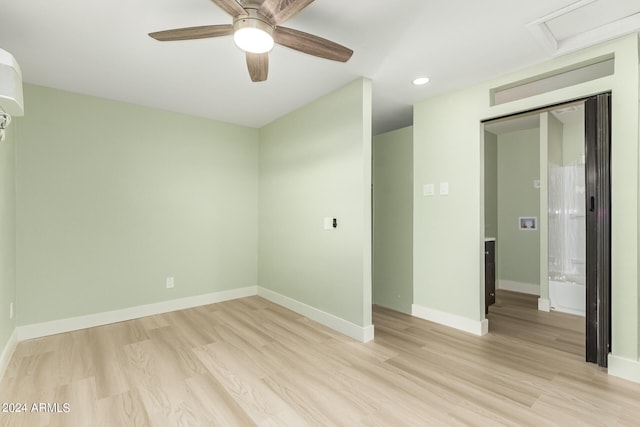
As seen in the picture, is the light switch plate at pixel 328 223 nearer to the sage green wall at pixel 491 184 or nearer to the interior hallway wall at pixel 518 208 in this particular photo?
the sage green wall at pixel 491 184

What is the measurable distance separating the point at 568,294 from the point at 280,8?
4.39 meters

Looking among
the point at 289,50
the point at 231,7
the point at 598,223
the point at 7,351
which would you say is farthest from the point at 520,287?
the point at 7,351

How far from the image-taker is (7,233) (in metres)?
2.48

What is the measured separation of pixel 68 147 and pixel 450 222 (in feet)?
13.2

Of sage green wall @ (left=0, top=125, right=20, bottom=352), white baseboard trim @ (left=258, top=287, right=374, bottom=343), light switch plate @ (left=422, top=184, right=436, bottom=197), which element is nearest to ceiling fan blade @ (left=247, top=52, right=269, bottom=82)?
A: sage green wall @ (left=0, top=125, right=20, bottom=352)

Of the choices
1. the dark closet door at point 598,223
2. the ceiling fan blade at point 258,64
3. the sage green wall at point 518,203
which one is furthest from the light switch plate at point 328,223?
the sage green wall at point 518,203

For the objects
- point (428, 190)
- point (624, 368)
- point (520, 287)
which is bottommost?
point (520, 287)

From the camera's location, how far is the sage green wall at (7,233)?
231cm

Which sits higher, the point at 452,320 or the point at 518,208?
the point at 518,208

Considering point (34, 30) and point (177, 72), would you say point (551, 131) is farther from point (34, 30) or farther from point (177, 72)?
point (34, 30)

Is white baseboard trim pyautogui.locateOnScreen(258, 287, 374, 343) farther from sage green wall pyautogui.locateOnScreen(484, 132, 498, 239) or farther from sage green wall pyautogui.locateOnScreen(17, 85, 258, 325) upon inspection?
sage green wall pyautogui.locateOnScreen(484, 132, 498, 239)

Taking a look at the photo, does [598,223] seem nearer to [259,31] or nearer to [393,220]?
Answer: [393,220]

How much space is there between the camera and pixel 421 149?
135 inches

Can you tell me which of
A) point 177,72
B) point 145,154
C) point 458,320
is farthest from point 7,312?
point 458,320
